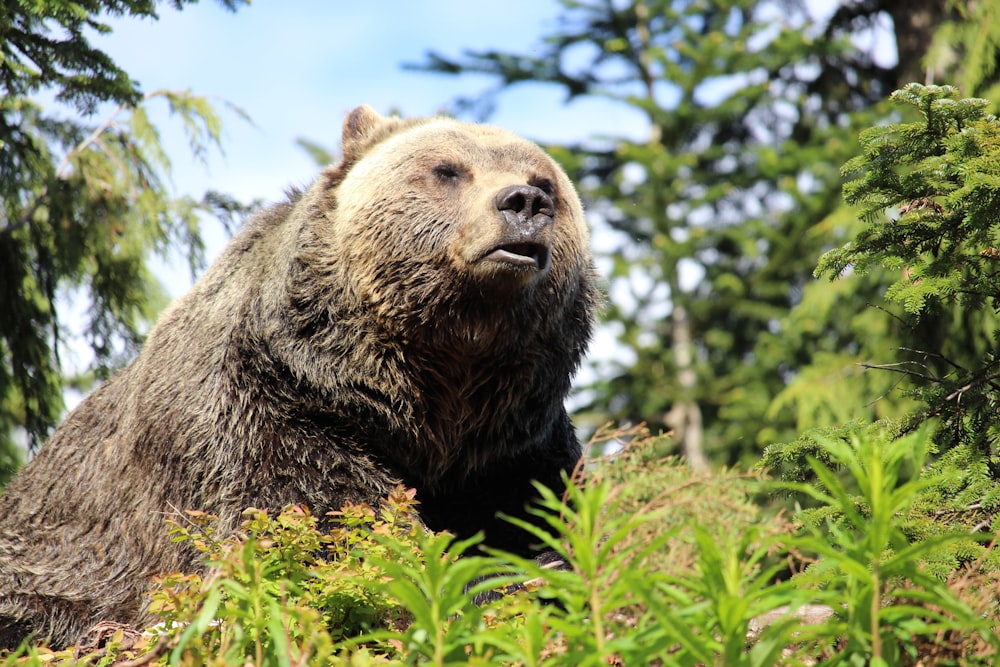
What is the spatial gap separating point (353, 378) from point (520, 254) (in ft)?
2.96

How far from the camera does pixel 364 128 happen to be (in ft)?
16.8

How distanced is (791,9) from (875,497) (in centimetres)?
1326

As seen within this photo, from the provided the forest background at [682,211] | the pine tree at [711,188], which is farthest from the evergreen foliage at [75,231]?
the pine tree at [711,188]

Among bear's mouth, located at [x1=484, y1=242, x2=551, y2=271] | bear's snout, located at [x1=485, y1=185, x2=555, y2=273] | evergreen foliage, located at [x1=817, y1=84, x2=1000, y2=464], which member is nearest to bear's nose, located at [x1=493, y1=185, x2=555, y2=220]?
bear's snout, located at [x1=485, y1=185, x2=555, y2=273]

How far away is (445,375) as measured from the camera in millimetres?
4484

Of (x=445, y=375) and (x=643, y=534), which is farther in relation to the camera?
(x=445, y=375)

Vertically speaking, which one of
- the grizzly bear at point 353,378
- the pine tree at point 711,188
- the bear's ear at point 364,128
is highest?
the pine tree at point 711,188

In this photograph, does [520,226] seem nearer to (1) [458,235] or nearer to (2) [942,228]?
(1) [458,235]

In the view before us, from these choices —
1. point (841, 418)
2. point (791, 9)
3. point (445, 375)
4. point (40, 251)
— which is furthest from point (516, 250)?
point (791, 9)

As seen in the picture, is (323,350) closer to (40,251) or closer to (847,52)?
(40,251)

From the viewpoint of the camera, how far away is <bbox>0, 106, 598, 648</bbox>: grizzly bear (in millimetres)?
4152

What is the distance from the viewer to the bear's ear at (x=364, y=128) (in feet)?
16.5

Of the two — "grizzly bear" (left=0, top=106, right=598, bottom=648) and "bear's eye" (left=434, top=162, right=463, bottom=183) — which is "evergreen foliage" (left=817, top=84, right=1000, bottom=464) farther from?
"bear's eye" (left=434, top=162, right=463, bottom=183)

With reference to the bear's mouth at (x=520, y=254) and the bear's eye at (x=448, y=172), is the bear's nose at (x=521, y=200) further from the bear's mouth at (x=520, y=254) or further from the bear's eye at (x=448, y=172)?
the bear's eye at (x=448, y=172)
